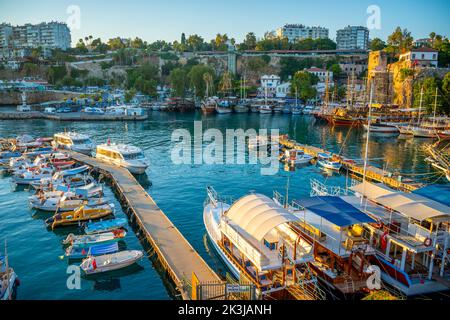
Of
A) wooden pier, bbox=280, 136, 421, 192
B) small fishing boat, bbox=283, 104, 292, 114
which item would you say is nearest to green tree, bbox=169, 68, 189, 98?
small fishing boat, bbox=283, 104, 292, 114

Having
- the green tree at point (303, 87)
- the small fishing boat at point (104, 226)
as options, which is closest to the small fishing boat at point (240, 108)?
the green tree at point (303, 87)

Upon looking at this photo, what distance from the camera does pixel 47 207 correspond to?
106 feet

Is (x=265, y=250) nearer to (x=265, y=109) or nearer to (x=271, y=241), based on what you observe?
Answer: (x=271, y=241)

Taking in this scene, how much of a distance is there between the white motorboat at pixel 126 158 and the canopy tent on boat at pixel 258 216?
23.4m

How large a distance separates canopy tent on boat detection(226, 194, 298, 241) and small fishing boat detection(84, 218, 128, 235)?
33.8 feet

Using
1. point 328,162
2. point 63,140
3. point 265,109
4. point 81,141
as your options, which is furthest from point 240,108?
point 328,162

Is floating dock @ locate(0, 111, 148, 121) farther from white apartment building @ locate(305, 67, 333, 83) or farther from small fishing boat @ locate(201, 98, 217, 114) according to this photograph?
white apartment building @ locate(305, 67, 333, 83)

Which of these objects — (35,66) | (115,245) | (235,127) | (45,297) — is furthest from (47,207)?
(35,66)

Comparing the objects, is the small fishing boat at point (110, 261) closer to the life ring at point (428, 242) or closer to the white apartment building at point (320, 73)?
the life ring at point (428, 242)

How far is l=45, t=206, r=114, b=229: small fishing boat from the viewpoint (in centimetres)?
2959

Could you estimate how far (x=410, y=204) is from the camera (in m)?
21.6

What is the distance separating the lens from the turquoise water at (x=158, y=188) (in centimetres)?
2197

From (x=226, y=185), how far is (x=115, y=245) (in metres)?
17.2
